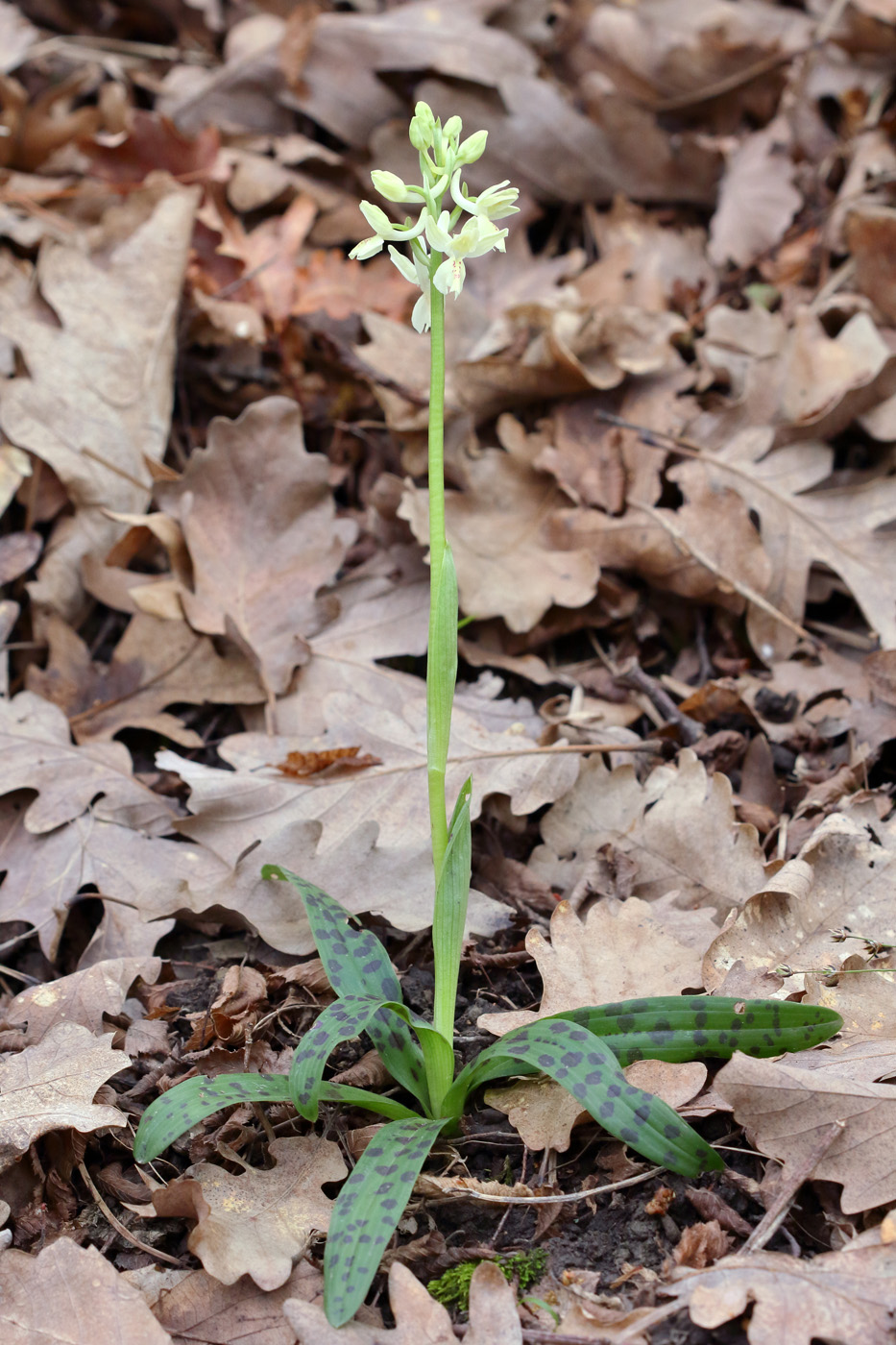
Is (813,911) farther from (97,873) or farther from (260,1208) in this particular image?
(97,873)

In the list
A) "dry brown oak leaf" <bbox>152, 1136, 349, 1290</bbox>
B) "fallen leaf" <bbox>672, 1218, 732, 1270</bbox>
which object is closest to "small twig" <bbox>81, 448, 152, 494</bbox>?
"dry brown oak leaf" <bbox>152, 1136, 349, 1290</bbox>

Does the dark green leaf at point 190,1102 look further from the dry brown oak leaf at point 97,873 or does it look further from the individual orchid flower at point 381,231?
the individual orchid flower at point 381,231

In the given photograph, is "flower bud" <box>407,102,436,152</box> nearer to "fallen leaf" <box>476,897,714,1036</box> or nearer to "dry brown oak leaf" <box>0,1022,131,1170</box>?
"fallen leaf" <box>476,897,714,1036</box>

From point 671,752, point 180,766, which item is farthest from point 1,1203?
point 671,752

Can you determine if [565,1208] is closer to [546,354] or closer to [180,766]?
[180,766]

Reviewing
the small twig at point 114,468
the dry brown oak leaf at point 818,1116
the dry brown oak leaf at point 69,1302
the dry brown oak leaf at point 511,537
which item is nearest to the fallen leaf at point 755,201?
the dry brown oak leaf at point 511,537

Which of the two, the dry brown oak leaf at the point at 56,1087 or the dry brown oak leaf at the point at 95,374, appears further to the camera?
the dry brown oak leaf at the point at 95,374

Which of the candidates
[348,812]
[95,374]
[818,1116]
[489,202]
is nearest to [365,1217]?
[818,1116]
